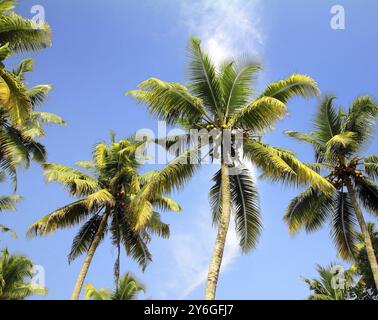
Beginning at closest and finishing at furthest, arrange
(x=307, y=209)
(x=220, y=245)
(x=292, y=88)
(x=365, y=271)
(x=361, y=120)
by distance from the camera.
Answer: (x=220, y=245), (x=292, y=88), (x=361, y=120), (x=307, y=209), (x=365, y=271)

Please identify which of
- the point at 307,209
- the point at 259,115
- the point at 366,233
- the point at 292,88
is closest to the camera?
the point at 259,115

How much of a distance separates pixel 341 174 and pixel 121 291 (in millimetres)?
11030

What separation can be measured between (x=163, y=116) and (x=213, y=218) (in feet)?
13.4

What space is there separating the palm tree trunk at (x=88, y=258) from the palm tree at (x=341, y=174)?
29.1ft

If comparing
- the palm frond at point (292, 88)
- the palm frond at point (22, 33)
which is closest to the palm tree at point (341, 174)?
the palm frond at point (292, 88)

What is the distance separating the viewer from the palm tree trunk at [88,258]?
17.5m

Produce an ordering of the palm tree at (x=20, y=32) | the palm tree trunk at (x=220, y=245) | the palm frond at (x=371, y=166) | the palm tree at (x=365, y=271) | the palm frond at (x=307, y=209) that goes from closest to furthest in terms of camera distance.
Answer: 1. the palm tree trunk at (x=220, y=245)
2. the palm tree at (x=20, y=32)
3. the palm frond at (x=371, y=166)
4. the palm frond at (x=307, y=209)
5. the palm tree at (x=365, y=271)

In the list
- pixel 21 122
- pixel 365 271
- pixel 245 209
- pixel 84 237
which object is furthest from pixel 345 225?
pixel 21 122

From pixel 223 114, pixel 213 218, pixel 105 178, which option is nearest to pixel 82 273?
pixel 105 178

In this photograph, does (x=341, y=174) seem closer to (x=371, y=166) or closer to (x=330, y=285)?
(x=371, y=166)

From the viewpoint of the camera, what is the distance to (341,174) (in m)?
19.2

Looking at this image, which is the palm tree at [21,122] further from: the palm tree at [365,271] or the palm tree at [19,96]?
the palm tree at [365,271]

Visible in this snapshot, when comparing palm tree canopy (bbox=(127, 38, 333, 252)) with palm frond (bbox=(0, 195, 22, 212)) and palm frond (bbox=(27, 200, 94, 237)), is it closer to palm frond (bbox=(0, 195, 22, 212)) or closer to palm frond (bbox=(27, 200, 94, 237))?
palm frond (bbox=(27, 200, 94, 237))
